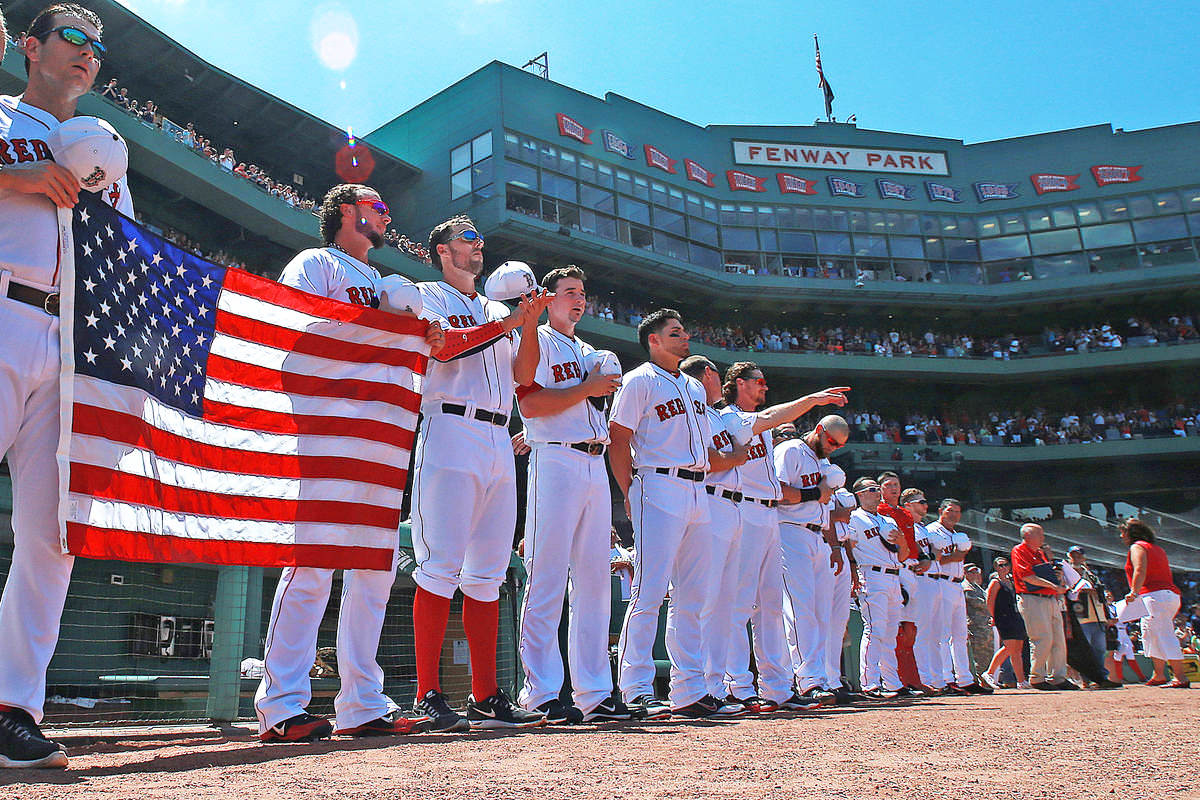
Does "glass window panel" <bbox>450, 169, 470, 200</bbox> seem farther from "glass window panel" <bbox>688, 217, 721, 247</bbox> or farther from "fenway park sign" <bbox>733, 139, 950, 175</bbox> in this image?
"fenway park sign" <bbox>733, 139, 950, 175</bbox>

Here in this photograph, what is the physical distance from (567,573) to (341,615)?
4.26 feet

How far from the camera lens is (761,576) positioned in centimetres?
658

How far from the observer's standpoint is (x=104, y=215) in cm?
337

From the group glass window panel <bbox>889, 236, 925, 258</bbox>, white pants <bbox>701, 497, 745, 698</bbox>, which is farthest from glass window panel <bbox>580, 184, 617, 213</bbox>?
white pants <bbox>701, 497, 745, 698</bbox>

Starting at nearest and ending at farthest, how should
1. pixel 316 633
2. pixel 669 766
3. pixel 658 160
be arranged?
1. pixel 669 766
2. pixel 316 633
3. pixel 658 160

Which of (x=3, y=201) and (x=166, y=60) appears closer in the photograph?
(x=3, y=201)

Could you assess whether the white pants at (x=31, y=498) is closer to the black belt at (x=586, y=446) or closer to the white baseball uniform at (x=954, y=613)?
the black belt at (x=586, y=446)

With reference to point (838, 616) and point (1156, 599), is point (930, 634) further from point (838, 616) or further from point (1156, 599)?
point (838, 616)

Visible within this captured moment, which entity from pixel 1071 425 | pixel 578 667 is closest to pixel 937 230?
pixel 1071 425

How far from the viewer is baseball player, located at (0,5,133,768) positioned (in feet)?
9.46

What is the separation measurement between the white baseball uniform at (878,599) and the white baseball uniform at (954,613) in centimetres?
155

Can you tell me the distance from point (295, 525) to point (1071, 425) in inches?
1334

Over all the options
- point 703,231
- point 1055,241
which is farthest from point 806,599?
point 1055,241

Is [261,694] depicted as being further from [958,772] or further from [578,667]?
[958,772]
